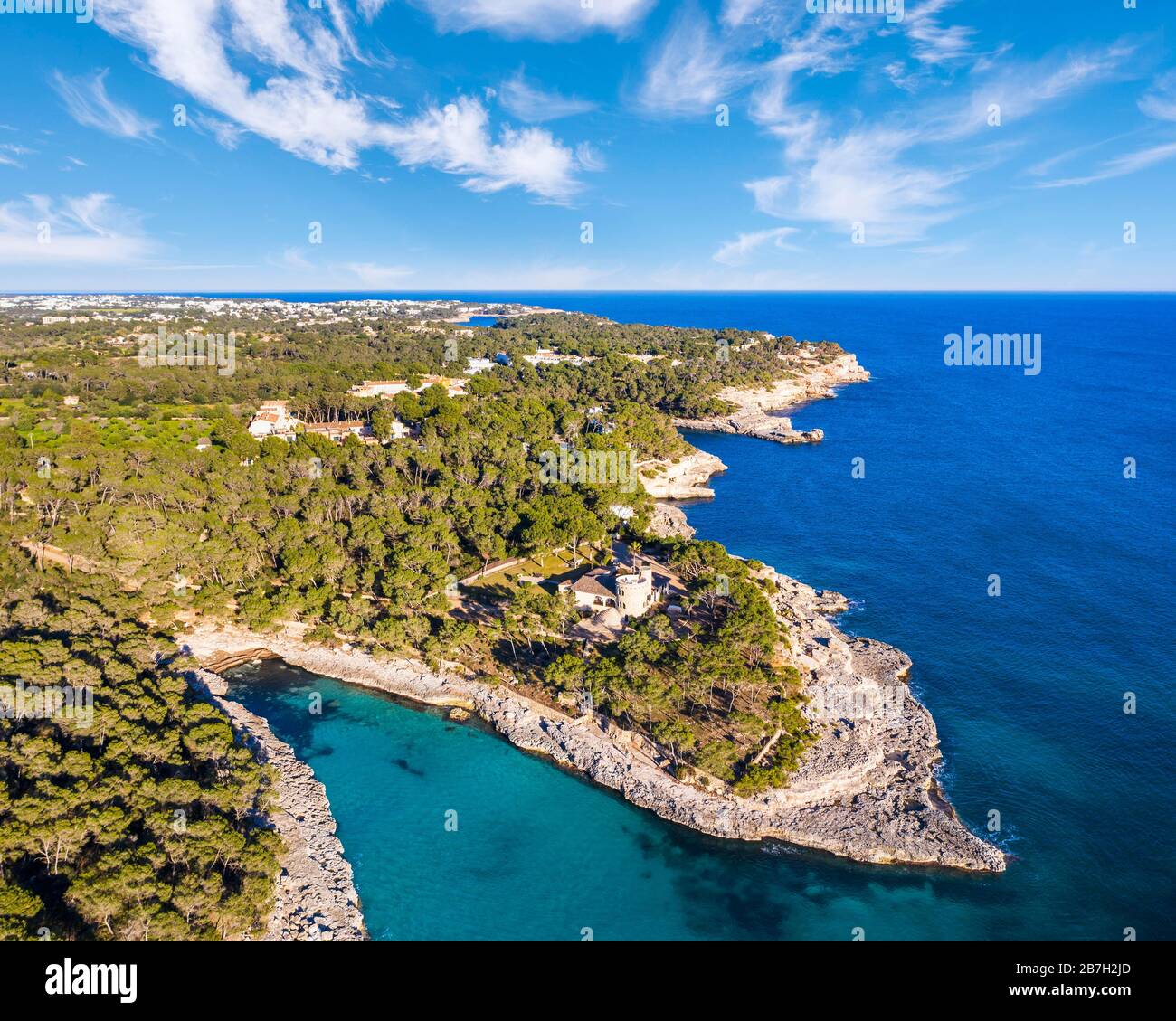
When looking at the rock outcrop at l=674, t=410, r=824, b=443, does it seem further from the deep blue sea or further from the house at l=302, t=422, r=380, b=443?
the house at l=302, t=422, r=380, b=443

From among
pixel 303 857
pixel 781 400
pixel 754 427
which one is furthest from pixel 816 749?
pixel 781 400

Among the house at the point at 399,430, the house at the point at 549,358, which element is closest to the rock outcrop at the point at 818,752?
the house at the point at 399,430

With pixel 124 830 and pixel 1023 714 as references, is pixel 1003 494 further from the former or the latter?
pixel 124 830

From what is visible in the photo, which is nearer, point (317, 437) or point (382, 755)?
point (382, 755)

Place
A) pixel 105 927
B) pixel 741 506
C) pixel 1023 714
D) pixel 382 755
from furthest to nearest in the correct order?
pixel 741 506
pixel 1023 714
pixel 382 755
pixel 105 927

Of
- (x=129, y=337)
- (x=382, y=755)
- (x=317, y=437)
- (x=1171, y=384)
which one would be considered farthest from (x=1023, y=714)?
(x=129, y=337)

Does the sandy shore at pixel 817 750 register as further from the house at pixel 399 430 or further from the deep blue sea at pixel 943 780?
the house at pixel 399 430
